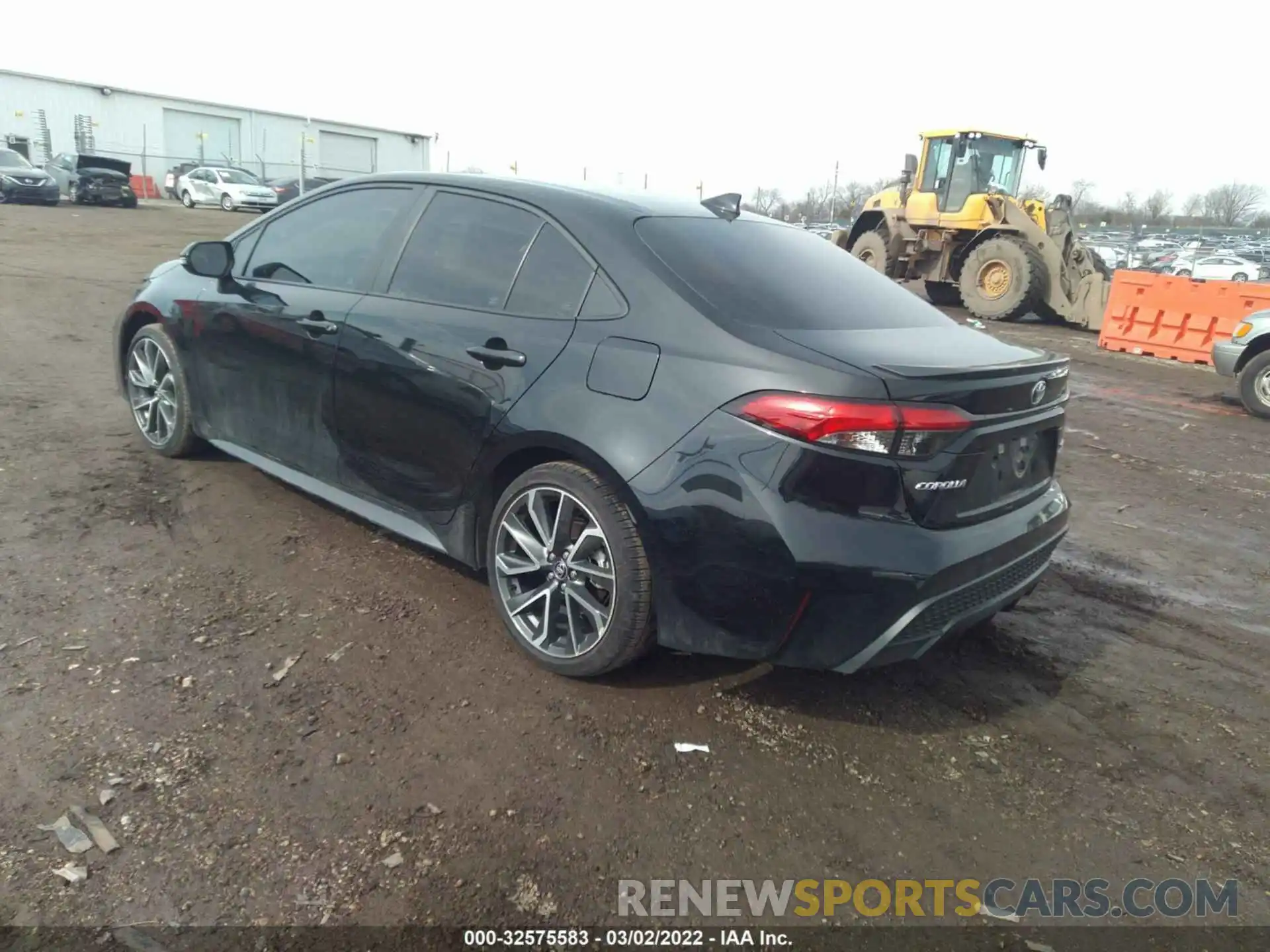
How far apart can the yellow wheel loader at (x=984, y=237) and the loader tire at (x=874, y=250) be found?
0.06 ft

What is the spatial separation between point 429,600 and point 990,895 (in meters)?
2.27

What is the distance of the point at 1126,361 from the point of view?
11914mm

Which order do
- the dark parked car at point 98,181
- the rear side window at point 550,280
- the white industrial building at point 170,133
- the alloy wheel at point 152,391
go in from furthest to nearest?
the white industrial building at point 170,133
the dark parked car at point 98,181
the alloy wheel at point 152,391
the rear side window at point 550,280

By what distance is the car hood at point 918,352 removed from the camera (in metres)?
2.63

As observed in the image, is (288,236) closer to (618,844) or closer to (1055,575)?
(618,844)

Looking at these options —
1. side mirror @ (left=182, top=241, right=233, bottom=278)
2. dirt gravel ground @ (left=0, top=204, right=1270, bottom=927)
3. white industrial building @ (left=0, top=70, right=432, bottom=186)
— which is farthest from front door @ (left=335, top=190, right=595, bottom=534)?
white industrial building @ (left=0, top=70, right=432, bottom=186)

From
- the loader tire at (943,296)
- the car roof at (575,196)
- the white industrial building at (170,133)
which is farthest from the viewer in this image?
the white industrial building at (170,133)

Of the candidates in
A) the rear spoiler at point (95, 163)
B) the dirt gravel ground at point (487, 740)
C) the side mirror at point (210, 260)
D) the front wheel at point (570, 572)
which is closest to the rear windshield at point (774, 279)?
the front wheel at point (570, 572)

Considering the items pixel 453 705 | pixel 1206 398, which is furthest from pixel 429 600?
pixel 1206 398

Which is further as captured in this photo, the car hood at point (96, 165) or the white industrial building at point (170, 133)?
the white industrial building at point (170, 133)

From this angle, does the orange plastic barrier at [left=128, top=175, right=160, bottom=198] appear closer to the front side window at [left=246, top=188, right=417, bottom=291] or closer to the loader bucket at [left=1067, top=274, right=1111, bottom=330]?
the loader bucket at [left=1067, top=274, right=1111, bottom=330]

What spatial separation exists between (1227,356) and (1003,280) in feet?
20.4

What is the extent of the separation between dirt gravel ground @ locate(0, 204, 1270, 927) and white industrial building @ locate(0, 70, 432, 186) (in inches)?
1336

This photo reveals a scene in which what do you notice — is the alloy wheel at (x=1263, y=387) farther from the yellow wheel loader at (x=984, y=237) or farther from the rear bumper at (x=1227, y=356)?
the yellow wheel loader at (x=984, y=237)
